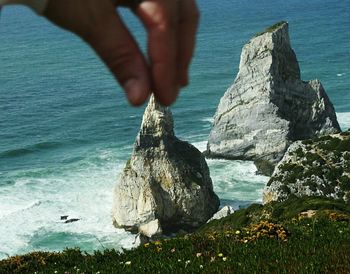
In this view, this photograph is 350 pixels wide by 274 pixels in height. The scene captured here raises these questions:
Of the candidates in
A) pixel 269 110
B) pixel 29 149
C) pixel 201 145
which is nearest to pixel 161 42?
pixel 269 110

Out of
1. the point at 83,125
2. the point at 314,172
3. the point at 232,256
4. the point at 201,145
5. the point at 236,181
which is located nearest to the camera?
the point at 232,256

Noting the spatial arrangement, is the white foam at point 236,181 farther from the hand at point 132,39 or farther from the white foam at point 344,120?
the hand at point 132,39

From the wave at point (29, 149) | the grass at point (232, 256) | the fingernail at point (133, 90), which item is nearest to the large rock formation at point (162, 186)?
the wave at point (29, 149)

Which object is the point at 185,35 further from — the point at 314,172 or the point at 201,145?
the point at 201,145

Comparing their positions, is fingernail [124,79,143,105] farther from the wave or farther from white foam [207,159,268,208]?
the wave

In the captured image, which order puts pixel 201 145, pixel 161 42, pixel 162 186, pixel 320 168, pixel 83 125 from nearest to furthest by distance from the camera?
pixel 161 42
pixel 320 168
pixel 162 186
pixel 201 145
pixel 83 125

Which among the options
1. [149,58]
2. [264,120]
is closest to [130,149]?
[264,120]

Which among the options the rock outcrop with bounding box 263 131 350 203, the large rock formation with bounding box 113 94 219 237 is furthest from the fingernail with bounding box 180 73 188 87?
the large rock formation with bounding box 113 94 219 237
